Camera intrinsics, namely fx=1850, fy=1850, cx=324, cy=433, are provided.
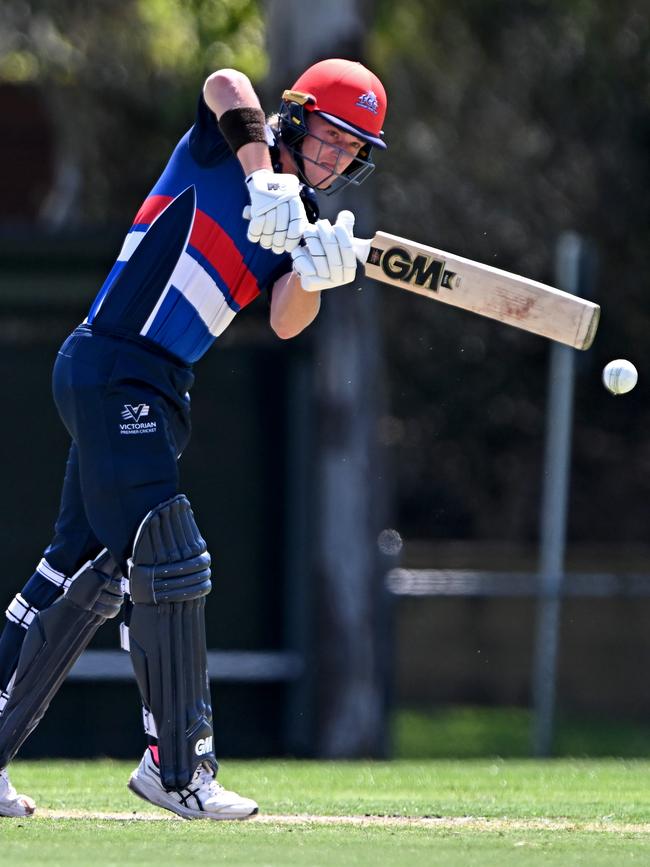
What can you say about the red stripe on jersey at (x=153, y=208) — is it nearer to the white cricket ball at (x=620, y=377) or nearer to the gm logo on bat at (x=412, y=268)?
the gm logo on bat at (x=412, y=268)

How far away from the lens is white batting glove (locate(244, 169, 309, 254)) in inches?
203

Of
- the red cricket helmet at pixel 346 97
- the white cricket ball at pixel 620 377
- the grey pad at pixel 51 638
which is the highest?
the red cricket helmet at pixel 346 97

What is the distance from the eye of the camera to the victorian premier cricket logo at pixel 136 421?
5289 millimetres

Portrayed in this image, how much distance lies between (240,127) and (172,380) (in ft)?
2.50

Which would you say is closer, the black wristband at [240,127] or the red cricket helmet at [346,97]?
the black wristband at [240,127]

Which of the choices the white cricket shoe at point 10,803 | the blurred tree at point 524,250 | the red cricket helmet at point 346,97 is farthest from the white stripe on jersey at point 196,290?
the blurred tree at point 524,250

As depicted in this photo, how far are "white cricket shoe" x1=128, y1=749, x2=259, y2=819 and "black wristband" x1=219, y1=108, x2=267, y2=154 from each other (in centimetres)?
178

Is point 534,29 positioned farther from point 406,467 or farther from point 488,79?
point 406,467

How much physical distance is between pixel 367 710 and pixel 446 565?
10.1 feet

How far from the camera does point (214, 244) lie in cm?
538

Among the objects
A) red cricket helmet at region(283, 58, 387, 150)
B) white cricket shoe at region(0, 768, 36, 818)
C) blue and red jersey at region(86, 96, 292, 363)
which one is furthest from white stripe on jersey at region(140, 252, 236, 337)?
white cricket shoe at region(0, 768, 36, 818)

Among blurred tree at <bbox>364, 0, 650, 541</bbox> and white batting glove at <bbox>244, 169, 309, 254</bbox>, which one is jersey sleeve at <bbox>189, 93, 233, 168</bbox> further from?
blurred tree at <bbox>364, 0, 650, 541</bbox>

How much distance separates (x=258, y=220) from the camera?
516 centimetres

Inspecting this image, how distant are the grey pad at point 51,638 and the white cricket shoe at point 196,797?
0.42m
